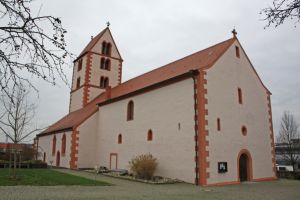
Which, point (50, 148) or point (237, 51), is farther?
point (50, 148)

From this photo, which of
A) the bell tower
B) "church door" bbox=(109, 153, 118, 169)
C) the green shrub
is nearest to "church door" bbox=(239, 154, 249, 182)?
the green shrub

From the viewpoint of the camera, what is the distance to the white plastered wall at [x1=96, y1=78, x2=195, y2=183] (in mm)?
18047

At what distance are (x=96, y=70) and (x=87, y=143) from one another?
10.8m

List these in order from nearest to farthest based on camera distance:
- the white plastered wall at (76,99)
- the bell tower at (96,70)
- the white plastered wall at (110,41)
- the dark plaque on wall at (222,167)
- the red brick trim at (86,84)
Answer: the dark plaque on wall at (222,167), the red brick trim at (86,84), the bell tower at (96,70), the white plastered wall at (76,99), the white plastered wall at (110,41)

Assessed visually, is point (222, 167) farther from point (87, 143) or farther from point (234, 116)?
point (87, 143)

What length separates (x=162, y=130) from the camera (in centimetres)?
2020

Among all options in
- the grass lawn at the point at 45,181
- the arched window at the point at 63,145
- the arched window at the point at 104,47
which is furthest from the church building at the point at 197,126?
the arched window at the point at 104,47

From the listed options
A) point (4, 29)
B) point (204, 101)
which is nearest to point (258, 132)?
point (204, 101)

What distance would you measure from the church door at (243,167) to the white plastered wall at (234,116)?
0.59 meters

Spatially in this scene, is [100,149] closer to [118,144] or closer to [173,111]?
[118,144]

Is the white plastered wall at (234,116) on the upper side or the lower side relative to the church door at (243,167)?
upper

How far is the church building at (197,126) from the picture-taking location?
17.6 m

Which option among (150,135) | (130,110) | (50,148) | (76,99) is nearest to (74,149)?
(130,110)

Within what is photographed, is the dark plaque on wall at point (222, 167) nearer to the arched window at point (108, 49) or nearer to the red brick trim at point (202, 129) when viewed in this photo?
the red brick trim at point (202, 129)
